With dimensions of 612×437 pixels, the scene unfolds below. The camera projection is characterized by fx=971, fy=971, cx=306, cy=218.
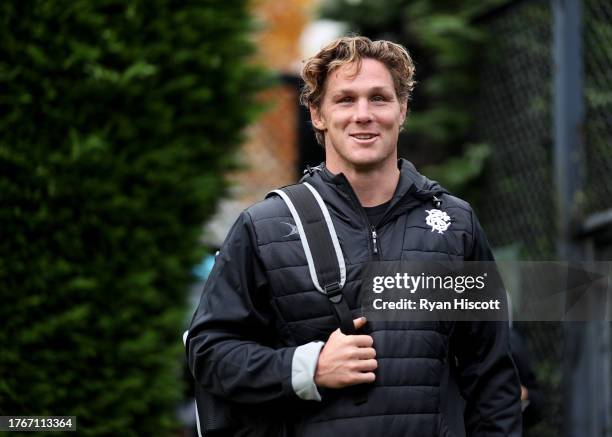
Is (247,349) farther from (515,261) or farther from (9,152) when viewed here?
(515,261)

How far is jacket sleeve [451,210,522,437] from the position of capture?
112 inches

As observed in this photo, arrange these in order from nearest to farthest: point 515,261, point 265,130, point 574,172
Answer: point 574,172, point 515,261, point 265,130

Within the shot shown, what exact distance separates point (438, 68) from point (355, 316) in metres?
5.57

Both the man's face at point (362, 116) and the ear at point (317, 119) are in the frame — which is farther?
the ear at point (317, 119)

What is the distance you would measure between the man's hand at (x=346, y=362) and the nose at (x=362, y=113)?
2.06 feet

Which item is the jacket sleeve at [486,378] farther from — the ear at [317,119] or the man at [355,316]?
the ear at [317,119]

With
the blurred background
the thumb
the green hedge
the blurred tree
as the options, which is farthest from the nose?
the blurred tree

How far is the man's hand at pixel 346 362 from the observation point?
265cm

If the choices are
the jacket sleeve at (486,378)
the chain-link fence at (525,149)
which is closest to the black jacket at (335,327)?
the jacket sleeve at (486,378)

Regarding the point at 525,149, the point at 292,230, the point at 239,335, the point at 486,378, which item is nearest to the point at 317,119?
the point at 292,230

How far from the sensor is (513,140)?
722cm

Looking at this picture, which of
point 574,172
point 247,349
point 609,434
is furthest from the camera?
point 574,172

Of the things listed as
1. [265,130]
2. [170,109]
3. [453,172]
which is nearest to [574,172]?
[453,172]

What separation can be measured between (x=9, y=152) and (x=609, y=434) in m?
3.75
